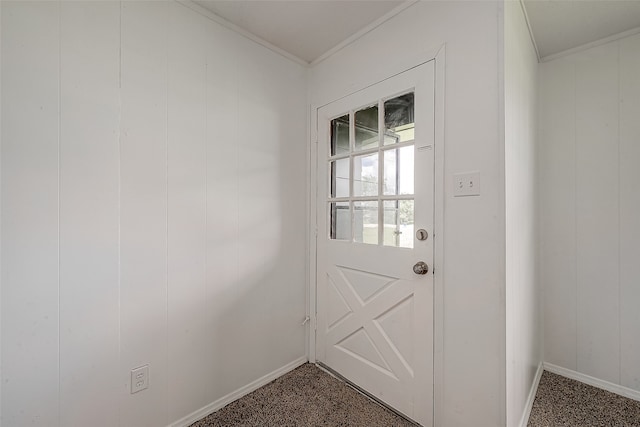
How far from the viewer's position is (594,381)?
6.30 feet

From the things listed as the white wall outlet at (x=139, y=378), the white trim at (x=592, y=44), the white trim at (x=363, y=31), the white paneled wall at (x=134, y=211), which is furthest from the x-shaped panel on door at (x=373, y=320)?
A: the white trim at (x=592, y=44)

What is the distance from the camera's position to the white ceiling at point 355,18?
1.59 metres

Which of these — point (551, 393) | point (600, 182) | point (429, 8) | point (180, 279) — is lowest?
point (551, 393)

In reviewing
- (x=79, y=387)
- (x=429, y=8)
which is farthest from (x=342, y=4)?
(x=79, y=387)

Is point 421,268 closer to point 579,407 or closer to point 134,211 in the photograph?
point 579,407

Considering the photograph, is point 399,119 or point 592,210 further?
point 592,210

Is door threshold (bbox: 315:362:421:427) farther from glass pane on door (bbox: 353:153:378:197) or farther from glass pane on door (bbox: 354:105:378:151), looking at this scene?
glass pane on door (bbox: 354:105:378:151)

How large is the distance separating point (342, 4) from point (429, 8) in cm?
49

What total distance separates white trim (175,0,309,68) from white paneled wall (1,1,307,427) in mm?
36

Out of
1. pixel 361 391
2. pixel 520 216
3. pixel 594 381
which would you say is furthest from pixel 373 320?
pixel 594 381

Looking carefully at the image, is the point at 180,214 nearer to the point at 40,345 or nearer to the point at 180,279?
the point at 180,279

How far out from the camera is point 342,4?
162 centimetres

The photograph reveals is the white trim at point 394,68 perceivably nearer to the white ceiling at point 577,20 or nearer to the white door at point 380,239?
the white door at point 380,239

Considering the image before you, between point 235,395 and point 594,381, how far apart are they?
95.9 inches
